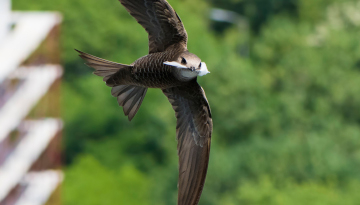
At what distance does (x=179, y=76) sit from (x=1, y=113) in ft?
38.7

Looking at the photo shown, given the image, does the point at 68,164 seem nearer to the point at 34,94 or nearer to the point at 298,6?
the point at 298,6

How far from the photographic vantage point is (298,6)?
133 ft

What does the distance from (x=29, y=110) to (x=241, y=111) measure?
16208 mm

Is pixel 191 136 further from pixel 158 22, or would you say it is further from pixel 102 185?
pixel 102 185

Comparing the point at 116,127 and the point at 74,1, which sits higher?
the point at 74,1

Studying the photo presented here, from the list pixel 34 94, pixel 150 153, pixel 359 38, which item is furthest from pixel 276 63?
pixel 34 94

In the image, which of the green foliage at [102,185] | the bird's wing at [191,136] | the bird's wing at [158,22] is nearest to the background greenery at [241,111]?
the green foliage at [102,185]

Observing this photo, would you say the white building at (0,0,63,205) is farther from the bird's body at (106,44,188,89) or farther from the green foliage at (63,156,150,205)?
the green foliage at (63,156,150,205)

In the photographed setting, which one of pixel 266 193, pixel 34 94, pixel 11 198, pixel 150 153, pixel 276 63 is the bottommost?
pixel 11 198

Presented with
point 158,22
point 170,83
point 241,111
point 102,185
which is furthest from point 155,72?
point 102,185

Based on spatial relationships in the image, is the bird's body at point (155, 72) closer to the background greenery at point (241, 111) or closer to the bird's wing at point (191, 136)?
the bird's wing at point (191, 136)

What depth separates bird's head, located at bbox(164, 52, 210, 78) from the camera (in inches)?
63.9

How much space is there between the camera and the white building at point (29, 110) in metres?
13.1

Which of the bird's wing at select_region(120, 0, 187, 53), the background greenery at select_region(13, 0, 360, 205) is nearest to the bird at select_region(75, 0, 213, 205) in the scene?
the bird's wing at select_region(120, 0, 187, 53)
